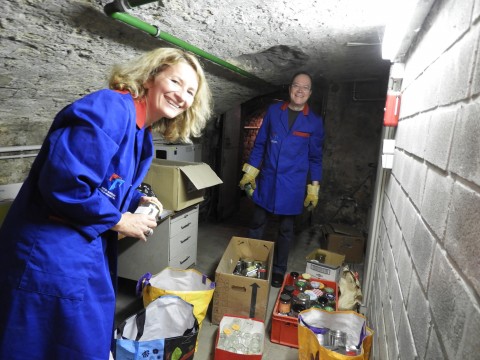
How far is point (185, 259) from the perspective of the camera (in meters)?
2.47

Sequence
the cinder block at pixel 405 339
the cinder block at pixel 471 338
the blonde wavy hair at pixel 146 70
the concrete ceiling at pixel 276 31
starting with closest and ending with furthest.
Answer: the cinder block at pixel 471 338 → the cinder block at pixel 405 339 → the blonde wavy hair at pixel 146 70 → the concrete ceiling at pixel 276 31

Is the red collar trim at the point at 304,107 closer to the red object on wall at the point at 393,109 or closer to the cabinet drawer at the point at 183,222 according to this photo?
the red object on wall at the point at 393,109


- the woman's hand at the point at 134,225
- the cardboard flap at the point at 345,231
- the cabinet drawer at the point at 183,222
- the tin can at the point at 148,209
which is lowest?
the cardboard flap at the point at 345,231

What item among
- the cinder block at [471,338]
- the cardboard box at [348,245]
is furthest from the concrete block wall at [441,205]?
the cardboard box at [348,245]

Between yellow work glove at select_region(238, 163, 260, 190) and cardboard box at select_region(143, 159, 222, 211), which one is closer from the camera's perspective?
cardboard box at select_region(143, 159, 222, 211)

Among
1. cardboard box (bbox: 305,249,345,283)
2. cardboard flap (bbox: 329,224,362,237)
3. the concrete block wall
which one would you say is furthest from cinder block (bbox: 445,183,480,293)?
cardboard flap (bbox: 329,224,362,237)

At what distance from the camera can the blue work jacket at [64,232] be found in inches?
33.5

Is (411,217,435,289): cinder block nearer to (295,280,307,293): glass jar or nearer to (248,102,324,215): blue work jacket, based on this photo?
(295,280,307,293): glass jar

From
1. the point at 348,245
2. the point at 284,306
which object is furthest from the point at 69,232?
the point at 348,245

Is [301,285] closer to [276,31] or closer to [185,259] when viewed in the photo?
[185,259]

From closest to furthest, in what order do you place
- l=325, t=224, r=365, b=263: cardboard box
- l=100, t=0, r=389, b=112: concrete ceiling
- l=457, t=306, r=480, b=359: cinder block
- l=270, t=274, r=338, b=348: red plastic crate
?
l=457, t=306, r=480, b=359: cinder block < l=100, t=0, r=389, b=112: concrete ceiling < l=270, t=274, r=338, b=348: red plastic crate < l=325, t=224, r=365, b=263: cardboard box

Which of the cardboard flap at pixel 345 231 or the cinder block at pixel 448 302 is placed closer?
the cinder block at pixel 448 302

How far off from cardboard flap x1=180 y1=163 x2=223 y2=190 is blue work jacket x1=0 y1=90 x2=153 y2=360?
1158 mm

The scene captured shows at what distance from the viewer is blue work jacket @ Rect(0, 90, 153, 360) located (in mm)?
852
